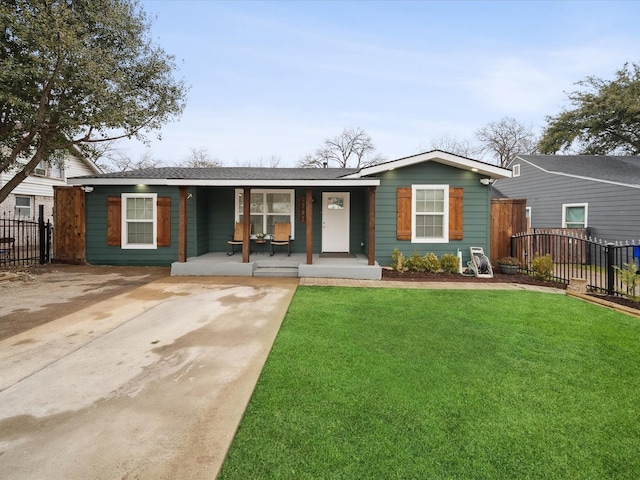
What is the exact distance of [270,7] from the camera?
13.2 m

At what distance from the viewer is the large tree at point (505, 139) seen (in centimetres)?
2953

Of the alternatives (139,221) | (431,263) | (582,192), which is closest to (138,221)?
(139,221)

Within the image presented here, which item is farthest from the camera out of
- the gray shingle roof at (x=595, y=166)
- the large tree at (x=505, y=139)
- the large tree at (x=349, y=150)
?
the large tree at (x=349, y=150)

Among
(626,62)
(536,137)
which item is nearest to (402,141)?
(536,137)

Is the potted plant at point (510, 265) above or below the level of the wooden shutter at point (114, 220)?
below

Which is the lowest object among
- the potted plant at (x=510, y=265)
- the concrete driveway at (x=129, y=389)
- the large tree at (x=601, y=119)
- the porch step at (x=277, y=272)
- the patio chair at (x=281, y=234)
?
the concrete driveway at (x=129, y=389)

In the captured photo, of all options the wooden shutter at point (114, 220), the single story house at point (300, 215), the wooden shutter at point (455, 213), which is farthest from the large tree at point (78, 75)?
the wooden shutter at point (455, 213)

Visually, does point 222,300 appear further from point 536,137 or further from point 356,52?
point 536,137

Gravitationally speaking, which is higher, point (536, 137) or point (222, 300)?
point (536, 137)

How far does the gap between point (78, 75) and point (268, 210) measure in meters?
5.65

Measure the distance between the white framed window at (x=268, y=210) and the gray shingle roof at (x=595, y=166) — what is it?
10800mm

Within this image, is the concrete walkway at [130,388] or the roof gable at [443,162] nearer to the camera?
the concrete walkway at [130,388]

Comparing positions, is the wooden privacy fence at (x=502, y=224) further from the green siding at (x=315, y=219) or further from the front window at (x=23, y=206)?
the front window at (x=23, y=206)

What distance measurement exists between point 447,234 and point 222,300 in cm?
624
